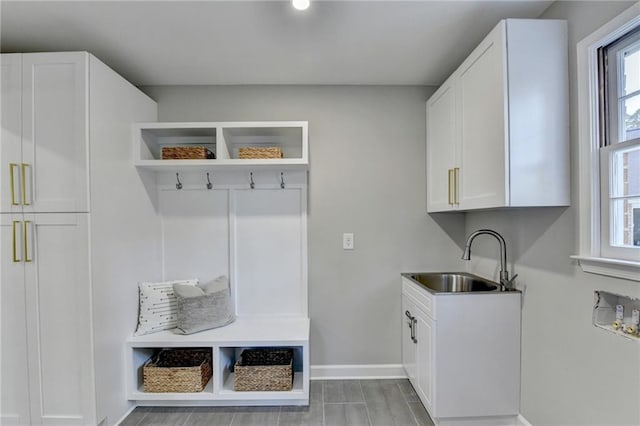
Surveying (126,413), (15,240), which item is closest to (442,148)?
(15,240)

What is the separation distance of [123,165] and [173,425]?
172 centimetres

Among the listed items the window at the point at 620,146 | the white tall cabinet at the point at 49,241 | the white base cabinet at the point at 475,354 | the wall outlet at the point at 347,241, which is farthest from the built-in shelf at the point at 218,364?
the window at the point at 620,146

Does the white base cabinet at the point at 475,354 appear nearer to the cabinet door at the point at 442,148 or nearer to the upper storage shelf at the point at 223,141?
the cabinet door at the point at 442,148

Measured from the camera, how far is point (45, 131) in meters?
1.74

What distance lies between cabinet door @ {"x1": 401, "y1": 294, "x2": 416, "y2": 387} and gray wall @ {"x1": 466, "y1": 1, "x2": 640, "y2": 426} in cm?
67

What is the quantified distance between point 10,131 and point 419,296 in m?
2.64

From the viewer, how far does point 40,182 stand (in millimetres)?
→ 1743

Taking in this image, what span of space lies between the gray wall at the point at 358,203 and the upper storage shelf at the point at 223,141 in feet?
0.62

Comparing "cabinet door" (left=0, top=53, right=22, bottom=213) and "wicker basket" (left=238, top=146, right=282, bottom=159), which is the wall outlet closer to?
"wicker basket" (left=238, top=146, right=282, bottom=159)

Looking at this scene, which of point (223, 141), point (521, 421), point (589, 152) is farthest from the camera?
point (223, 141)

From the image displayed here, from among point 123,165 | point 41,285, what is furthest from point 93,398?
point 123,165

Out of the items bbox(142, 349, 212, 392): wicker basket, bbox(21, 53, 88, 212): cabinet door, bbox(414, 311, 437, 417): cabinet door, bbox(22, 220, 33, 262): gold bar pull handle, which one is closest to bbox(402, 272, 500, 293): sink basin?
bbox(414, 311, 437, 417): cabinet door

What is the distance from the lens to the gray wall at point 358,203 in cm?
255

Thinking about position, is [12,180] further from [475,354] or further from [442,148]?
[475,354]
